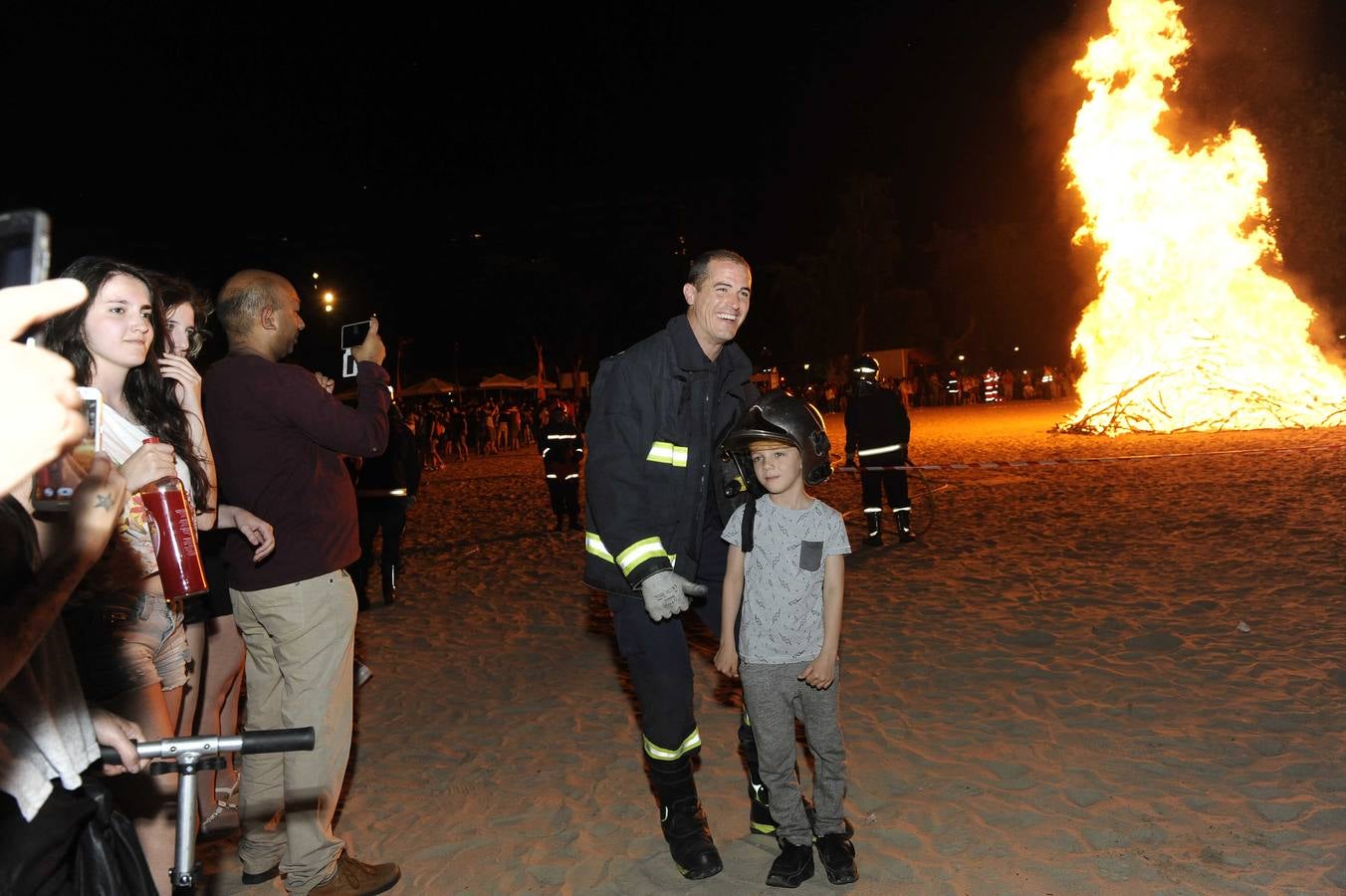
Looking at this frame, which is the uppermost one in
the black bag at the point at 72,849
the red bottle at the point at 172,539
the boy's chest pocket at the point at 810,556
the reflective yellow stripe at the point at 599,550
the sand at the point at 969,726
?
the red bottle at the point at 172,539

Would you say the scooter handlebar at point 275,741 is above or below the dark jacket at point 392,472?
below

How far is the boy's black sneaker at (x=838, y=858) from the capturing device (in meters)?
3.56

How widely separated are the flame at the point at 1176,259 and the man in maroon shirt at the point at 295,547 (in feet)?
78.0

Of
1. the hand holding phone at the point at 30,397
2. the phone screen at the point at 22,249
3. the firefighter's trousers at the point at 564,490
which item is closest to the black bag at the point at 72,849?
the hand holding phone at the point at 30,397

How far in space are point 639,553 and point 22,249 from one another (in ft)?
7.76

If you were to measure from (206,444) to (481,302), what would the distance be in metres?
52.7

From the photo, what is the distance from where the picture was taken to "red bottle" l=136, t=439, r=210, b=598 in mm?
2883

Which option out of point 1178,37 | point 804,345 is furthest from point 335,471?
point 804,345

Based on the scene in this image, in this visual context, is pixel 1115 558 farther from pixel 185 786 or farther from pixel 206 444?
pixel 185 786

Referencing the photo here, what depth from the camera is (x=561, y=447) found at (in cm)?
1268

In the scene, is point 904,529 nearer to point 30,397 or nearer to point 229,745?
point 229,745

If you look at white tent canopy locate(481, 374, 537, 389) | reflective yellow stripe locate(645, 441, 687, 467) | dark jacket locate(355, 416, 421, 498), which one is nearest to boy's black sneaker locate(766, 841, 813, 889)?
reflective yellow stripe locate(645, 441, 687, 467)

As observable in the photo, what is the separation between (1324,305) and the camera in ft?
111

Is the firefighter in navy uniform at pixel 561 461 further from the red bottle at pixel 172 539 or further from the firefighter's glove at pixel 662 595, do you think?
the red bottle at pixel 172 539
